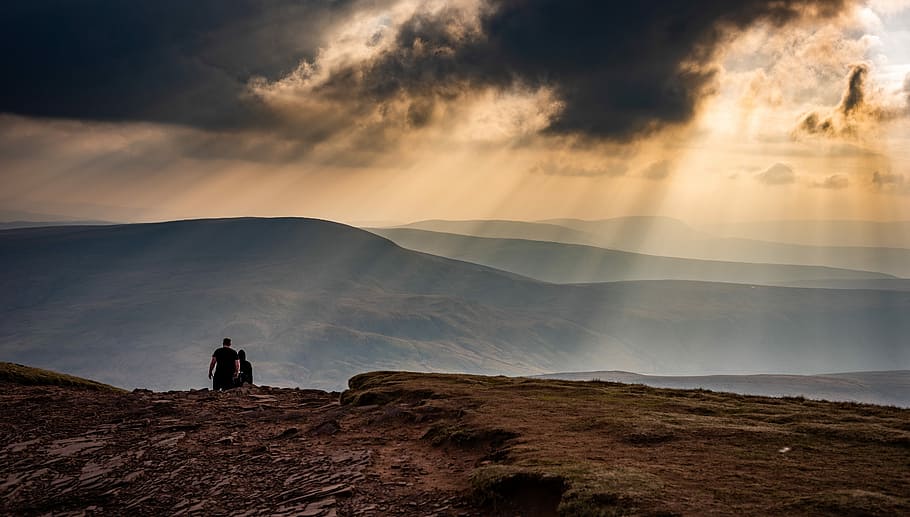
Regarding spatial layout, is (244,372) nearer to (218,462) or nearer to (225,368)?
(225,368)

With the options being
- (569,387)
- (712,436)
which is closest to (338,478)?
(712,436)

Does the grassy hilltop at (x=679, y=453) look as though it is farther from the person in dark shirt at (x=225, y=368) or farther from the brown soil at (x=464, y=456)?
the person in dark shirt at (x=225, y=368)

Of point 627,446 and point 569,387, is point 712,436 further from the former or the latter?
point 569,387

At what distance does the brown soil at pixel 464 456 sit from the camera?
1888 centimetres

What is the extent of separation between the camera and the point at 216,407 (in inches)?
1560

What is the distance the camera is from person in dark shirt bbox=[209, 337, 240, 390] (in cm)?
4859

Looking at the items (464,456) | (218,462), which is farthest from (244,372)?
(464,456)

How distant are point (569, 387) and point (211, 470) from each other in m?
23.6

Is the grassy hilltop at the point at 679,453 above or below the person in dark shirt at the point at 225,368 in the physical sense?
below

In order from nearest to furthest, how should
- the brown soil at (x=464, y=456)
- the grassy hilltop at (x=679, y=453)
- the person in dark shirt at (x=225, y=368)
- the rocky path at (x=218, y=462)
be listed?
the grassy hilltop at (x=679, y=453)
the brown soil at (x=464, y=456)
the rocky path at (x=218, y=462)
the person in dark shirt at (x=225, y=368)

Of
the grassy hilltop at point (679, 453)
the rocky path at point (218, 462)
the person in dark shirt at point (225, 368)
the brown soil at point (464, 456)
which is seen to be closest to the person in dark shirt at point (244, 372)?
the person in dark shirt at point (225, 368)

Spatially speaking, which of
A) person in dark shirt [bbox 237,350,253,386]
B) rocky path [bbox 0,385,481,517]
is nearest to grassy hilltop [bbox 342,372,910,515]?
rocky path [bbox 0,385,481,517]

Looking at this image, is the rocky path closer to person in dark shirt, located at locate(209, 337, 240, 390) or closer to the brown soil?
the brown soil

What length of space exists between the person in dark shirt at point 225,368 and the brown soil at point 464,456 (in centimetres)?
829
